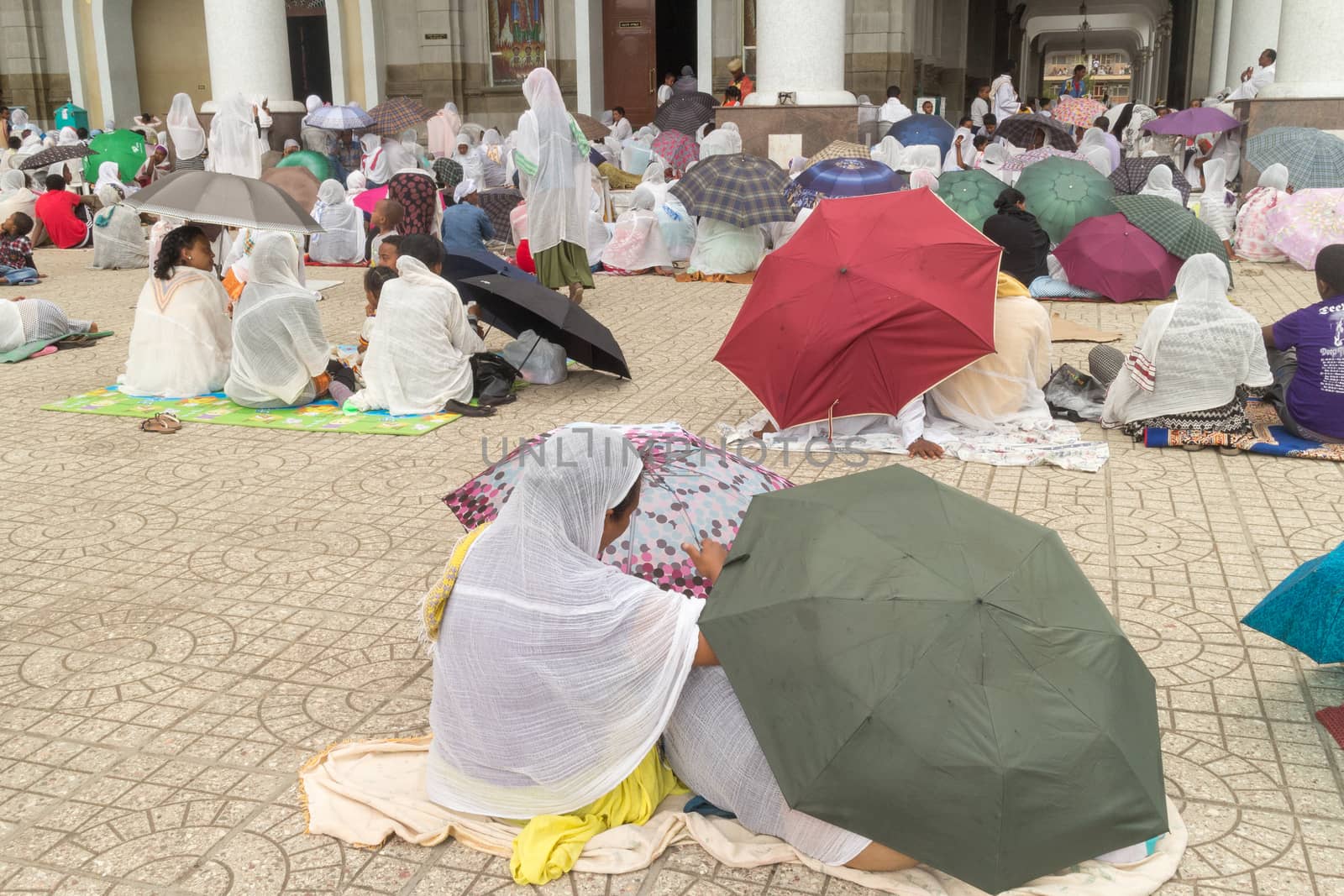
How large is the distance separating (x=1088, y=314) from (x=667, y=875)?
21.5 feet

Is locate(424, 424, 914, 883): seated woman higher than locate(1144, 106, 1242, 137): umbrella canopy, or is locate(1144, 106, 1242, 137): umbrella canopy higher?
locate(1144, 106, 1242, 137): umbrella canopy

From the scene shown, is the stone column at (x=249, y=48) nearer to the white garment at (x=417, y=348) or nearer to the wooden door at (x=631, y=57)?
the wooden door at (x=631, y=57)

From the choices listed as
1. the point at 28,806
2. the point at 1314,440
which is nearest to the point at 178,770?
the point at 28,806

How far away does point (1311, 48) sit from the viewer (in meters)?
11.0

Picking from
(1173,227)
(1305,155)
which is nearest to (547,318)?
(1173,227)

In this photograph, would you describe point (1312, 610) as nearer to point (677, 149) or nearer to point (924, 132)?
point (924, 132)

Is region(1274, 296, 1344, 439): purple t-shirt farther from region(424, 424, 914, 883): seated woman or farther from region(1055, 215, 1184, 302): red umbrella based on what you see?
region(424, 424, 914, 883): seated woman

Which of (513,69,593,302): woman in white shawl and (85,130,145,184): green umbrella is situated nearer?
(513,69,593,302): woman in white shawl

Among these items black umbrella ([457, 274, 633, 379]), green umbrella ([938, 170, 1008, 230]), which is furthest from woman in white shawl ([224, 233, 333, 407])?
green umbrella ([938, 170, 1008, 230])

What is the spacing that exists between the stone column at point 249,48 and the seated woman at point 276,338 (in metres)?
8.30

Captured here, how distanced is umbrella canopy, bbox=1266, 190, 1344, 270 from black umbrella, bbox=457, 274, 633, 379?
6.17 m

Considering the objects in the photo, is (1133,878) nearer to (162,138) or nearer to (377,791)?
(377,791)

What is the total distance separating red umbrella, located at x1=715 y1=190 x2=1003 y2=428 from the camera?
190 inches

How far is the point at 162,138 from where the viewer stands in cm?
1631
